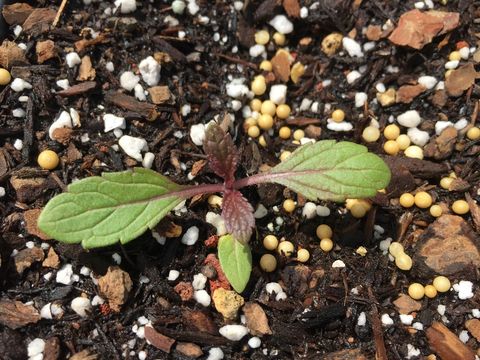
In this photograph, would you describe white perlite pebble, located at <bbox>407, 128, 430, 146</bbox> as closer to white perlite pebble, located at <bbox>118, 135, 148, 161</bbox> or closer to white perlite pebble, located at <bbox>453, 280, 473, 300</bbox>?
white perlite pebble, located at <bbox>453, 280, 473, 300</bbox>

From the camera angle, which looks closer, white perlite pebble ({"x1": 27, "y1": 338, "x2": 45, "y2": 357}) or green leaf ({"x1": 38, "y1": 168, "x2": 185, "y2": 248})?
green leaf ({"x1": 38, "y1": 168, "x2": 185, "y2": 248})

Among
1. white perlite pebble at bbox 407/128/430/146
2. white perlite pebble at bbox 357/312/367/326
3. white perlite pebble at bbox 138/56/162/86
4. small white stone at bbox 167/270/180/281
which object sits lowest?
white perlite pebble at bbox 357/312/367/326

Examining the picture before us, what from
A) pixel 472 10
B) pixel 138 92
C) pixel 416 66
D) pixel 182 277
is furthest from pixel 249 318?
pixel 472 10

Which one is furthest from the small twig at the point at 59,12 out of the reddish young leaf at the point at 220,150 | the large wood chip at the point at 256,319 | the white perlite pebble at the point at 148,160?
the large wood chip at the point at 256,319

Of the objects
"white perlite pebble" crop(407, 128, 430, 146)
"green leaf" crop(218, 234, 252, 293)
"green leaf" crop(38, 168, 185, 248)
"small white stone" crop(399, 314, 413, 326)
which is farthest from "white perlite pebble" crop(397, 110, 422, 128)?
"green leaf" crop(38, 168, 185, 248)

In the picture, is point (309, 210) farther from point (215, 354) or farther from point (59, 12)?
point (59, 12)

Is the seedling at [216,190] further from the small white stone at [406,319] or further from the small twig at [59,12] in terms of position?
the small twig at [59,12]

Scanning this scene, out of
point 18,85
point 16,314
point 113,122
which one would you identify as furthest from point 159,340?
point 18,85
